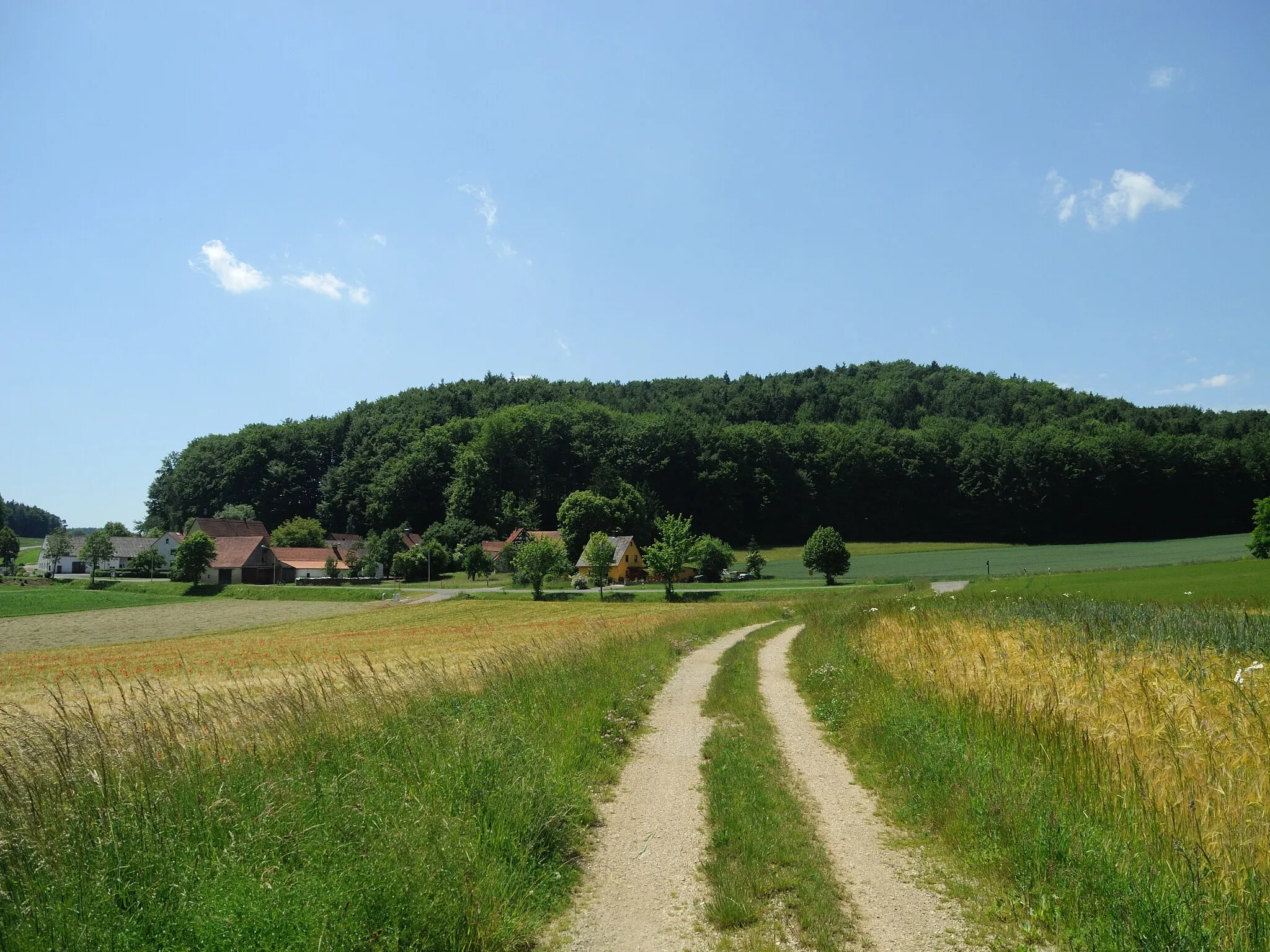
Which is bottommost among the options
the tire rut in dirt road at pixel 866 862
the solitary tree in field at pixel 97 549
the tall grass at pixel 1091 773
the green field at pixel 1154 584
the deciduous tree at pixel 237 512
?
the green field at pixel 1154 584

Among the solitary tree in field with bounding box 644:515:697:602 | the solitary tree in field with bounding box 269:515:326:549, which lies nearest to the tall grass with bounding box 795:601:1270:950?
the solitary tree in field with bounding box 644:515:697:602

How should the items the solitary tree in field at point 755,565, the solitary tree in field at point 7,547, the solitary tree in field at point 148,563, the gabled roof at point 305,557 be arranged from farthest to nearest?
the solitary tree in field at point 7,547, the gabled roof at point 305,557, the solitary tree in field at point 148,563, the solitary tree in field at point 755,565

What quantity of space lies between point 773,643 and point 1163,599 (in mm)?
16217

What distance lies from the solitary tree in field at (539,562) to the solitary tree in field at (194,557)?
40682 mm

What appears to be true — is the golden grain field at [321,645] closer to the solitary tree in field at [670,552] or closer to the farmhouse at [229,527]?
the solitary tree in field at [670,552]

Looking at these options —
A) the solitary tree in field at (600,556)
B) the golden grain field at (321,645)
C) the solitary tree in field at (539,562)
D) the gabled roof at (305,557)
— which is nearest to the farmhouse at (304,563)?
the gabled roof at (305,557)

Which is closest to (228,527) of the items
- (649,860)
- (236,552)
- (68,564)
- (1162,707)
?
(236,552)

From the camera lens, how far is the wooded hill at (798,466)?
106m

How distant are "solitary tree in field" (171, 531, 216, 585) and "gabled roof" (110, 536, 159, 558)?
33.0 metres

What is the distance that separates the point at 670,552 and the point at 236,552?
5889cm

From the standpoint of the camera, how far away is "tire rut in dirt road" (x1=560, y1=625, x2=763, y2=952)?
16.8ft

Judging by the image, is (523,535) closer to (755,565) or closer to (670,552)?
(755,565)

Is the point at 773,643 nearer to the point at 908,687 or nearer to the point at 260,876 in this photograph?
the point at 908,687

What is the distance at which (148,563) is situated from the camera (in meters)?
99.3
